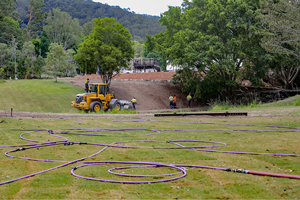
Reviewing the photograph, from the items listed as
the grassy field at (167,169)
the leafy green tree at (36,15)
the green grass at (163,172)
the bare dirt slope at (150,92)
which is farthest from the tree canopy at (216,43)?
the leafy green tree at (36,15)

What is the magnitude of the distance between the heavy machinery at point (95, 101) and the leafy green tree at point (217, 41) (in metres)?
13.1

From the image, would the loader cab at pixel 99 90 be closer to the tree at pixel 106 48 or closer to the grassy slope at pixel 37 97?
the grassy slope at pixel 37 97

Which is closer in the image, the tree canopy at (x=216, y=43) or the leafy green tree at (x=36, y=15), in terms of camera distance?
the tree canopy at (x=216, y=43)

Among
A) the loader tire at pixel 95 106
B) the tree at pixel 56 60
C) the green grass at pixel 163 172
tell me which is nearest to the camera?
the green grass at pixel 163 172

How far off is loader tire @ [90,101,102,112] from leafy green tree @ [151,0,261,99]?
566 inches

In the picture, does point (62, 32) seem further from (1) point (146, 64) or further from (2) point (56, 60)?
(2) point (56, 60)

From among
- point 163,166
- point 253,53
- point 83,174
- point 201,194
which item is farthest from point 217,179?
point 253,53

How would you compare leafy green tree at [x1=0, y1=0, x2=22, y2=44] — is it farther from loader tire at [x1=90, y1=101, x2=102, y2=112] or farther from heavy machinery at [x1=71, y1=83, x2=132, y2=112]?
loader tire at [x1=90, y1=101, x2=102, y2=112]

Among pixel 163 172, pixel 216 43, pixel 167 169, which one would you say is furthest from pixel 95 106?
pixel 163 172

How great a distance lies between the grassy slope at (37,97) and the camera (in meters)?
29.8

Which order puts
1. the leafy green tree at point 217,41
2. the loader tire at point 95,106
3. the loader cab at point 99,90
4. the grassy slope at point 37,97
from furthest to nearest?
the leafy green tree at point 217,41 → the grassy slope at point 37,97 → the loader cab at point 99,90 → the loader tire at point 95,106

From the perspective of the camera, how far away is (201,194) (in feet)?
16.4

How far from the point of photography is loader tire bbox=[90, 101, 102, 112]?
80.2ft

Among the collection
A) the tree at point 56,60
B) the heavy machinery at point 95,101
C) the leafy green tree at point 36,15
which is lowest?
the heavy machinery at point 95,101
